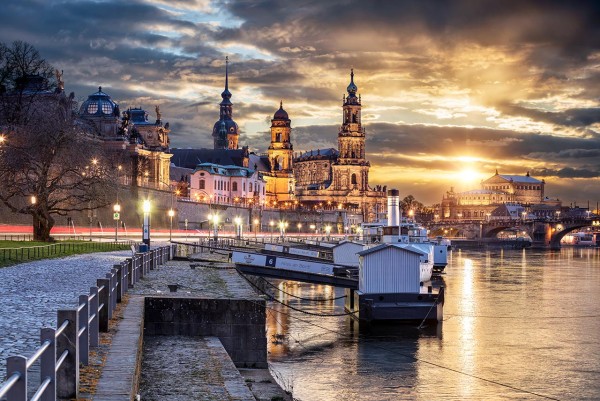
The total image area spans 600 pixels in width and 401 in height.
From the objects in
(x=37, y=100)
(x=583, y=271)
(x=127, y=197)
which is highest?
(x=37, y=100)

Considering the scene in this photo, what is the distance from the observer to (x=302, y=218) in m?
198

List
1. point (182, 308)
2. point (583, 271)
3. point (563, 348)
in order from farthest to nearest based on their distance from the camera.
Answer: point (583, 271), point (563, 348), point (182, 308)

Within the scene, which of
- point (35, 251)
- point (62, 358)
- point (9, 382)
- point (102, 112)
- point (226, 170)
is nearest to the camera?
point (9, 382)

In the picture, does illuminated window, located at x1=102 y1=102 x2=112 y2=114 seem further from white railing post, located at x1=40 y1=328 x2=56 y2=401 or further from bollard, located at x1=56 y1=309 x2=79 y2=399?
white railing post, located at x1=40 y1=328 x2=56 y2=401

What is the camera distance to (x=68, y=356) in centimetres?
927

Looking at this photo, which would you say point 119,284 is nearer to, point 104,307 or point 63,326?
point 104,307

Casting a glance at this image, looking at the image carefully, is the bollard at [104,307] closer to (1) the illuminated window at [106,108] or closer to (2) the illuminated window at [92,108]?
(1) the illuminated window at [106,108]

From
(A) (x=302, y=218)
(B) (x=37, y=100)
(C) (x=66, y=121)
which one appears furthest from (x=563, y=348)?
(A) (x=302, y=218)

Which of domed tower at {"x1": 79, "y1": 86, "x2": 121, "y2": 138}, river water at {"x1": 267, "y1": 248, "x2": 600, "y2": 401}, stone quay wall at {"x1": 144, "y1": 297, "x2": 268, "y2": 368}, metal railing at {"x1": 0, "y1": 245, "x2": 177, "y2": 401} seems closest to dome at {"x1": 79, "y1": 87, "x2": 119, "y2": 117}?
domed tower at {"x1": 79, "y1": 86, "x2": 121, "y2": 138}

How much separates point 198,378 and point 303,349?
18.6m

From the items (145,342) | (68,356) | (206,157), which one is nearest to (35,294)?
(145,342)

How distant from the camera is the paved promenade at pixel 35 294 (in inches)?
520

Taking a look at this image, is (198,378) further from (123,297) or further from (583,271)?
(583,271)

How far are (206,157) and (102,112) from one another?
71.4m
